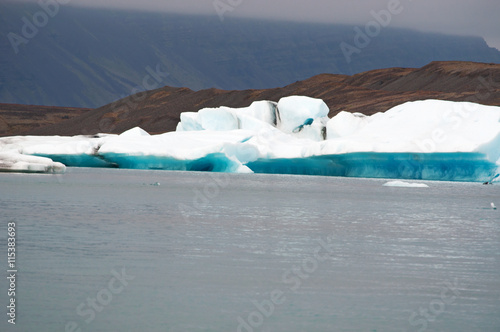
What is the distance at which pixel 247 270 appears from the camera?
7895 millimetres

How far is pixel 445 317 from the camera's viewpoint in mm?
6152

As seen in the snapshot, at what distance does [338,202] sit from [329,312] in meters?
13.1

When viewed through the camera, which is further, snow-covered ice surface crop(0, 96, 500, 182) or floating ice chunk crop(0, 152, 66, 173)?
snow-covered ice surface crop(0, 96, 500, 182)

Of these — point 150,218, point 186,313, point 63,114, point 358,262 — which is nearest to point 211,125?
point 150,218

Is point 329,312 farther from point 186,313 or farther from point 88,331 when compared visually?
point 88,331

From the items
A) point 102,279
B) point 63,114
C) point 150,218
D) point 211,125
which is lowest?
point 102,279
